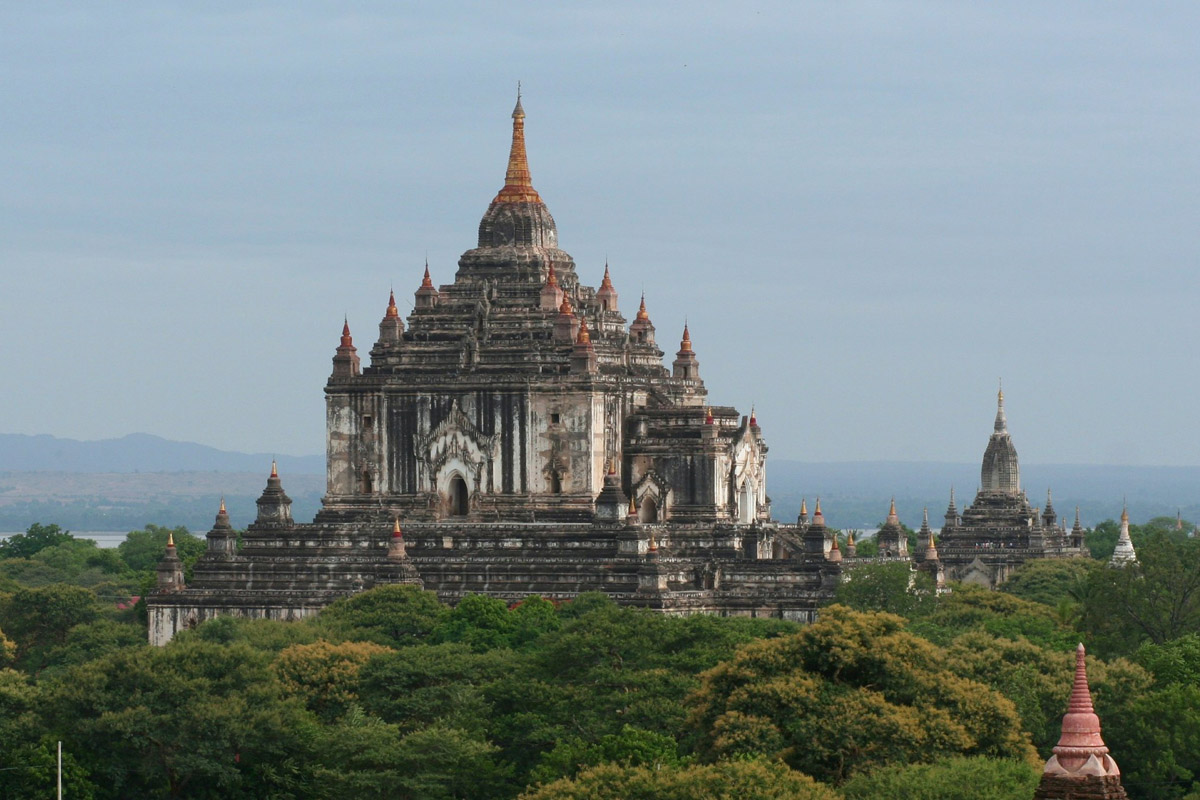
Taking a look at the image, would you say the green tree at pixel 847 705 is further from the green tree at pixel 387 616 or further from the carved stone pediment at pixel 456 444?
the carved stone pediment at pixel 456 444

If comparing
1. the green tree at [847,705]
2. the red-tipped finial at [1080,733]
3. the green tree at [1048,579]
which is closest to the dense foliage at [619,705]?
the green tree at [847,705]

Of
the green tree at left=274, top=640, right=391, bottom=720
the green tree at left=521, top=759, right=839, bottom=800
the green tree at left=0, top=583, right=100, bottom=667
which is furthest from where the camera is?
the green tree at left=0, top=583, right=100, bottom=667

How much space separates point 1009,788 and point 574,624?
63.2ft

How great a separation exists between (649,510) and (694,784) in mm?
43491

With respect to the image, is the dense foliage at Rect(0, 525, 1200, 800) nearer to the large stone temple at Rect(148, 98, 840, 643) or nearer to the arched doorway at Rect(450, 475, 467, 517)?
the large stone temple at Rect(148, 98, 840, 643)

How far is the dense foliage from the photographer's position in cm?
5275

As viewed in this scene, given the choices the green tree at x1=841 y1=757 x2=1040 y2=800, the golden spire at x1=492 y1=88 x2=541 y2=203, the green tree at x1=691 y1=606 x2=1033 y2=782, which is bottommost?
the green tree at x1=841 y1=757 x2=1040 y2=800

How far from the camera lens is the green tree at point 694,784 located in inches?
1890

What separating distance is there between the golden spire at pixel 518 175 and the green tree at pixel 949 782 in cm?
4645

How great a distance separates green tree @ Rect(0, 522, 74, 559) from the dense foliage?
7047cm

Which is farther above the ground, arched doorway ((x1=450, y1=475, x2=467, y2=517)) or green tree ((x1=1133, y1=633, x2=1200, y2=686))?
arched doorway ((x1=450, y1=475, x2=467, y2=517))

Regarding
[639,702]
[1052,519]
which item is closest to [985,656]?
[639,702]

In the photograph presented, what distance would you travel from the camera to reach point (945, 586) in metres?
101

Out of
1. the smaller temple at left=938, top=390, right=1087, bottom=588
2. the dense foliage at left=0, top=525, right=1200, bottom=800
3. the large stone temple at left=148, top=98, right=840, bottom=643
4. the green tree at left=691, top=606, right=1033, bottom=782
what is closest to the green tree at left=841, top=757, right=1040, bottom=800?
the dense foliage at left=0, top=525, right=1200, bottom=800
